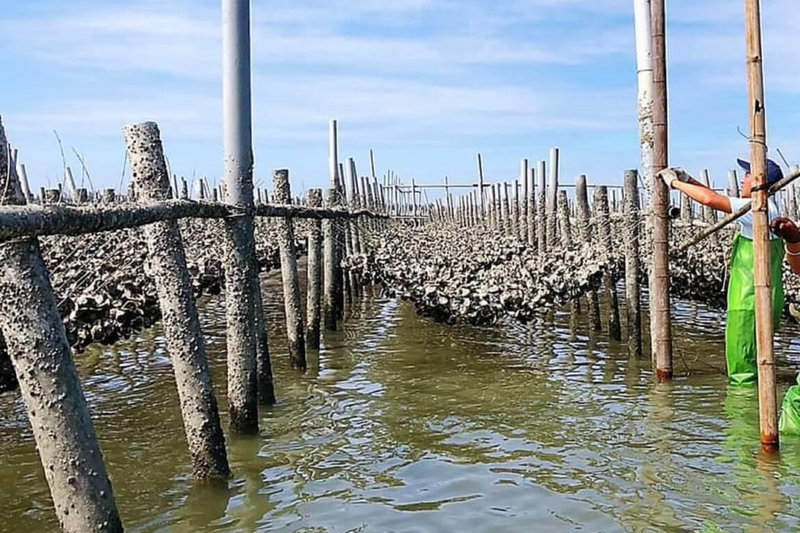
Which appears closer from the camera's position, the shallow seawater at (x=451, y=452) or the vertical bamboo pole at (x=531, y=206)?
the shallow seawater at (x=451, y=452)

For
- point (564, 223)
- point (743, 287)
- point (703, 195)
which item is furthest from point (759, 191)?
point (564, 223)

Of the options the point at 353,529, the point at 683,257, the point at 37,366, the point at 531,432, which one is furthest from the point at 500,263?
the point at 37,366

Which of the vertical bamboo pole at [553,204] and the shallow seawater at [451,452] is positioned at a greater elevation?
the vertical bamboo pole at [553,204]

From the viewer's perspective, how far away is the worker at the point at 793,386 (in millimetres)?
6543

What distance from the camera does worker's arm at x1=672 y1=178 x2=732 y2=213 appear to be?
262 inches

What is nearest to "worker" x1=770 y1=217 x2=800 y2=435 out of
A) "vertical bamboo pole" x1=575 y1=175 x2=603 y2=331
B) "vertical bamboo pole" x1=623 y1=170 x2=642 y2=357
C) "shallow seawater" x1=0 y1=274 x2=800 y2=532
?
"shallow seawater" x1=0 y1=274 x2=800 y2=532

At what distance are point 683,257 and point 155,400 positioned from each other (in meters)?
8.39

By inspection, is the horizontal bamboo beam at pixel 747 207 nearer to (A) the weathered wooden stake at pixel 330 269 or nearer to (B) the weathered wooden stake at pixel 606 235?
(B) the weathered wooden stake at pixel 606 235

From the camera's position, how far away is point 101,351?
12172 millimetres

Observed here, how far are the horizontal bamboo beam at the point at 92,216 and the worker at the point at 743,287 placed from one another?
348 centimetres

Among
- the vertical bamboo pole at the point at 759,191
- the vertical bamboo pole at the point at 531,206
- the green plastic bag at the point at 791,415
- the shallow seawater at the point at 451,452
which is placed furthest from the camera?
the vertical bamboo pole at the point at 531,206

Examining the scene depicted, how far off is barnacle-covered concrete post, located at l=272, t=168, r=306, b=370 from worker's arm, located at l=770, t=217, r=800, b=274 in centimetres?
478

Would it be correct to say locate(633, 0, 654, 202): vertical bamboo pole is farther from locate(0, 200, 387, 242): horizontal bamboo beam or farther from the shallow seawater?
locate(0, 200, 387, 242): horizontal bamboo beam

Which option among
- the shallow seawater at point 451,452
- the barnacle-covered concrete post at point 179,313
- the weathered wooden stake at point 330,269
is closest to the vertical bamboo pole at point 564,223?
the weathered wooden stake at point 330,269
